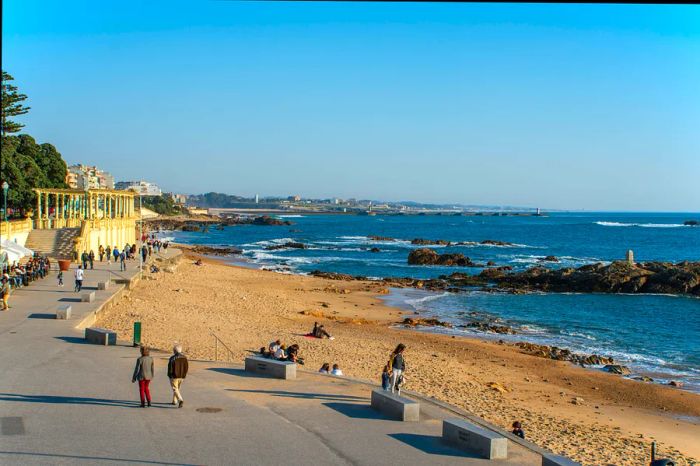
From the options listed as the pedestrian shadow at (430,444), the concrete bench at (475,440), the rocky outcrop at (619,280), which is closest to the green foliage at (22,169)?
the pedestrian shadow at (430,444)

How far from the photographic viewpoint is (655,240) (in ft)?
358

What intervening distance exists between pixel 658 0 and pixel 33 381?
11939mm

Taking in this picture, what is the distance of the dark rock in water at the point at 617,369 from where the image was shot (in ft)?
70.8

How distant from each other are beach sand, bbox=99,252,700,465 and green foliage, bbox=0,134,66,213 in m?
13.6

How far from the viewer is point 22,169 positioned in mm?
42219

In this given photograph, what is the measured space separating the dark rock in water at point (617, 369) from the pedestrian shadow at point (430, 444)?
13524 mm

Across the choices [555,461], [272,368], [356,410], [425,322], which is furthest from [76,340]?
[425,322]

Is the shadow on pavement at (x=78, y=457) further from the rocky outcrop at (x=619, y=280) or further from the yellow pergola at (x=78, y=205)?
the rocky outcrop at (x=619, y=280)

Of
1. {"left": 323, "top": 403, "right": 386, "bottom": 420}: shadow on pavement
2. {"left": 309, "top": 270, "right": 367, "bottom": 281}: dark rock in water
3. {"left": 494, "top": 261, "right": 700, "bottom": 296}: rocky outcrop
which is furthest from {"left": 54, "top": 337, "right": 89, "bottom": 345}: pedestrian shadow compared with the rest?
{"left": 494, "top": 261, "right": 700, "bottom": 296}: rocky outcrop

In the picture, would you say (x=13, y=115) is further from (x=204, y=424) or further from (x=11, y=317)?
(x=204, y=424)

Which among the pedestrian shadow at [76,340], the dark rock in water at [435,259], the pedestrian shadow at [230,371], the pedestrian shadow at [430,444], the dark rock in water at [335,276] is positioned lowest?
the dark rock in water at [335,276]

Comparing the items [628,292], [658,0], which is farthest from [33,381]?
[628,292]

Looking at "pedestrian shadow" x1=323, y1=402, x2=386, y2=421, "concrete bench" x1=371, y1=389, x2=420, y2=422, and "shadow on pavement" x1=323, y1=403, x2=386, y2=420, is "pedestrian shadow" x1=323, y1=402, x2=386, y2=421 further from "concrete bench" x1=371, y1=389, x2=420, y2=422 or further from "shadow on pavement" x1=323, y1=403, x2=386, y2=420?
"concrete bench" x1=371, y1=389, x2=420, y2=422

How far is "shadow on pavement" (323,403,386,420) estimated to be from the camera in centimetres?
1130
